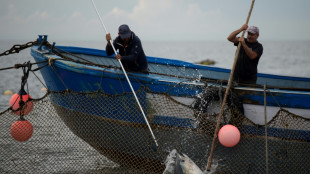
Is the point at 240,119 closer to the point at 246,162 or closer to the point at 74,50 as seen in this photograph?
the point at 246,162

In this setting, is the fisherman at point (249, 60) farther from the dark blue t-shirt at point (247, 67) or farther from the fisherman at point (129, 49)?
the fisherman at point (129, 49)

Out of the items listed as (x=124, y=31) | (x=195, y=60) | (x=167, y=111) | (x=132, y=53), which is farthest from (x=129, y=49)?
(x=195, y=60)

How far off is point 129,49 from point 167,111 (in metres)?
1.40

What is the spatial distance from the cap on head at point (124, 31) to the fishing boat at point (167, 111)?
65 cm

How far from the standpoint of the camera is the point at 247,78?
17.9ft

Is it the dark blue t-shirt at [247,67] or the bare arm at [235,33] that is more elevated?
the bare arm at [235,33]

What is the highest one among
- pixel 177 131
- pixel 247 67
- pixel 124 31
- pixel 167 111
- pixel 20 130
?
pixel 124 31

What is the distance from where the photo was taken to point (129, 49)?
18.1 feet

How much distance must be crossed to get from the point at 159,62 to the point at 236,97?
12.3 feet

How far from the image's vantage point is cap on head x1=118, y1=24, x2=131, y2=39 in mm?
5246

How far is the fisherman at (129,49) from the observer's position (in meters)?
5.25

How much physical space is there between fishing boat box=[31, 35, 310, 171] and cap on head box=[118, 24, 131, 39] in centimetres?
65

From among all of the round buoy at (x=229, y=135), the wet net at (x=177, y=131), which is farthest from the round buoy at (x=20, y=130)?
the round buoy at (x=229, y=135)

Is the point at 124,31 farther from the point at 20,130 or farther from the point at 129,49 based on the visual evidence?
the point at 20,130
